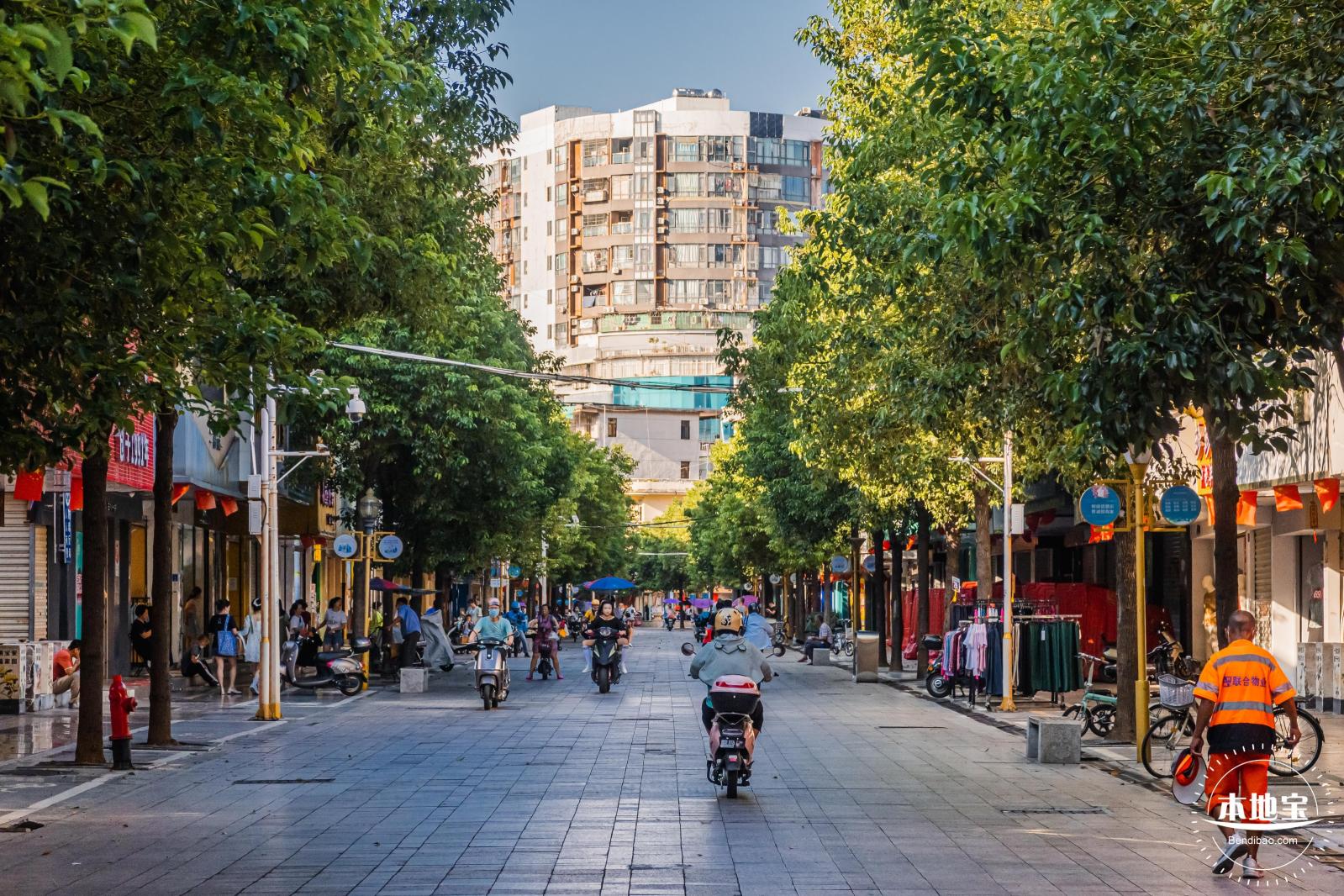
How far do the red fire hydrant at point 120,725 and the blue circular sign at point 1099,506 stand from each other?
10922 mm

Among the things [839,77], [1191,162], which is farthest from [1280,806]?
[839,77]

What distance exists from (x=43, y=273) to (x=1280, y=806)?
35.2 feet

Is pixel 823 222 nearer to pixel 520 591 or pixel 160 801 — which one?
pixel 160 801

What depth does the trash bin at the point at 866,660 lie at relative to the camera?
4344 centimetres

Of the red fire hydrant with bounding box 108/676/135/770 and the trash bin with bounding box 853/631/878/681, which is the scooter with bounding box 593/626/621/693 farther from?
the red fire hydrant with bounding box 108/676/135/770

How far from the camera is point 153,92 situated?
11.8 metres

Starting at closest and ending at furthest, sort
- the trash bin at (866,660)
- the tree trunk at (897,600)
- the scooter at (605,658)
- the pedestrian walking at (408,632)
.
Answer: the scooter at (605,658)
the pedestrian walking at (408,632)
the trash bin at (866,660)
the tree trunk at (897,600)

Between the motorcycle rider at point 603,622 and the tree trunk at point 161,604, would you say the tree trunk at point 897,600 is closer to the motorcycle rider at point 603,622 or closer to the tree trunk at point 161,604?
the motorcycle rider at point 603,622

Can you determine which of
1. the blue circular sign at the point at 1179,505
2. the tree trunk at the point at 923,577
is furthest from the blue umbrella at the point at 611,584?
the blue circular sign at the point at 1179,505

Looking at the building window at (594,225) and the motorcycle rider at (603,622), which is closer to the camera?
the motorcycle rider at (603,622)

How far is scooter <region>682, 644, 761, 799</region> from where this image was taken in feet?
54.3

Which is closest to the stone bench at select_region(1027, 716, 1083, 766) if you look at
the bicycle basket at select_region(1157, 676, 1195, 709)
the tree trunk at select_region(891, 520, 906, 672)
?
the bicycle basket at select_region(1157, 676, 1195, 709)

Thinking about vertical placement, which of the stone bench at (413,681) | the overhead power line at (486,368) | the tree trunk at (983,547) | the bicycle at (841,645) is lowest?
the bicycle at (841,645)

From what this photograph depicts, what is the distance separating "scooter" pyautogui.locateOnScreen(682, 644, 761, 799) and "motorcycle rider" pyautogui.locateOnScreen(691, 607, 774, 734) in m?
0.08
